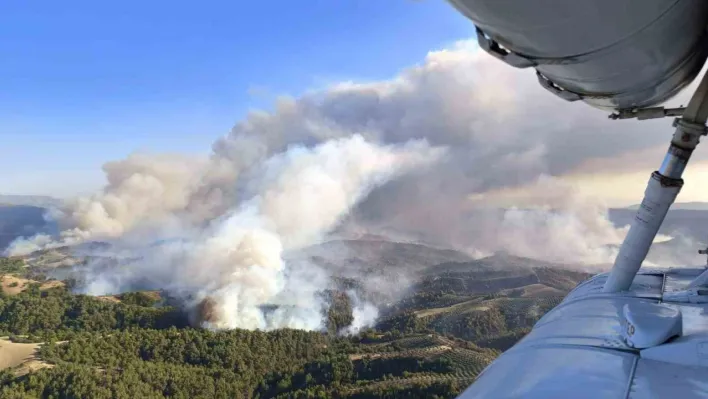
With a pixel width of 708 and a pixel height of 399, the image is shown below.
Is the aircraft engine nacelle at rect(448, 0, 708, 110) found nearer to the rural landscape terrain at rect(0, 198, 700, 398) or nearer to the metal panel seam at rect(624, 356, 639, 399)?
the metal panel seam at rect(624, 356, 639, 399)

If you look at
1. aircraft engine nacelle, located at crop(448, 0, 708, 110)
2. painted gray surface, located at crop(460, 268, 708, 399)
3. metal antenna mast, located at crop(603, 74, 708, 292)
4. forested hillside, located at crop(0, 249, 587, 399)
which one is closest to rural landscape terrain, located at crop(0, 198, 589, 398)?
forested hillside, located at crop(0, 249, 587, 399)

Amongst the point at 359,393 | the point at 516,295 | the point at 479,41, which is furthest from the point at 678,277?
the point at 516,295

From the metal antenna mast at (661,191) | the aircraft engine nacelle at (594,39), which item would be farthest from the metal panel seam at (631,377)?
the metal antenna mast at (661,191)

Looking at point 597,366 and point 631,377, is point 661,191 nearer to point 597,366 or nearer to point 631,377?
point 597,366

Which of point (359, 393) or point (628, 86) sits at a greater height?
point (628, 86)

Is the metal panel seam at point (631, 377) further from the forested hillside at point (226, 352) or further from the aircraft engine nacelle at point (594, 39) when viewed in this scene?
the forested hillside at point (226, 352)

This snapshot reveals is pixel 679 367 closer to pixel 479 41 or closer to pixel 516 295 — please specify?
pixel 479 41
